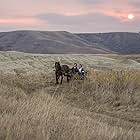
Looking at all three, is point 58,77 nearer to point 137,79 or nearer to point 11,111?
point 137,79

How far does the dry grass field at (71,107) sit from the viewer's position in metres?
7.43

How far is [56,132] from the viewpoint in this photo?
7516 millimetres

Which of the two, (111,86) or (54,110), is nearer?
(54,110)

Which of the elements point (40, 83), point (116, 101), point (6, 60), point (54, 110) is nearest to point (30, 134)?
point (54, 110)

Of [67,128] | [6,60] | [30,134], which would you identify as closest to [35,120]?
[67,128]

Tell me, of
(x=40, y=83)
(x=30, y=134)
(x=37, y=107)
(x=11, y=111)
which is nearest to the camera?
(x=30, y=134)

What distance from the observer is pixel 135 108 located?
772 inches

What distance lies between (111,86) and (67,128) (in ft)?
52.9

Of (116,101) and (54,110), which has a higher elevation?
(54,110)

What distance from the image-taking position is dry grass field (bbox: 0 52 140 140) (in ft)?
24.4

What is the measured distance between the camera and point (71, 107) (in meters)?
16.1

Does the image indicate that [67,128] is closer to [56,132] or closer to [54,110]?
[56,132]

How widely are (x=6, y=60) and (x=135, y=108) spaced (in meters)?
31.8

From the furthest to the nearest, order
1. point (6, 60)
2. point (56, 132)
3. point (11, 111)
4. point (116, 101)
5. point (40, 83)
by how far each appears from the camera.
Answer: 1. point (6, 60)
2. point (40, 83)
3. point (116, 101)
4. point (11, 111)
5. point (56, 132)
